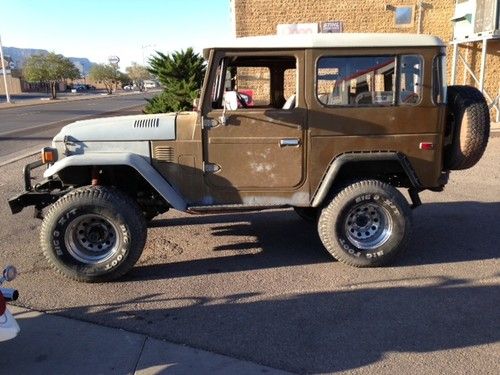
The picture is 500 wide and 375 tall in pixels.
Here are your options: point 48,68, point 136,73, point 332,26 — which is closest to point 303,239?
point 332,26

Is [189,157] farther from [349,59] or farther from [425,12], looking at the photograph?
[425,12]

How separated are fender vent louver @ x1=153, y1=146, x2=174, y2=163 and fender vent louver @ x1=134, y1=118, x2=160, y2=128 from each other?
22 centimetres

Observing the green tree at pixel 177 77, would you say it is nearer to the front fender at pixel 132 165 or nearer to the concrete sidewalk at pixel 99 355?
the front fender at pixel 132 165

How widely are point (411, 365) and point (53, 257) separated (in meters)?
3.24

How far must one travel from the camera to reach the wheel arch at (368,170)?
15.4 feet

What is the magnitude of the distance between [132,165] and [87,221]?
28.3 inches

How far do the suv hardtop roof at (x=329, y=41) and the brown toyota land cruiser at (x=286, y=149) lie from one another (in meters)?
0.01

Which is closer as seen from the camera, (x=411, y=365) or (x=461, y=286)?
(x=411, y=365)

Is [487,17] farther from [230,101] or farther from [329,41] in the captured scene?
[230,101]

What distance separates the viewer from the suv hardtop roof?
4.56 m

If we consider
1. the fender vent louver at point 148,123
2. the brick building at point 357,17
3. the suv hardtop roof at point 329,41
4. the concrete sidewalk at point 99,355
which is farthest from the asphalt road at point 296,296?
the brick building at point 357,17

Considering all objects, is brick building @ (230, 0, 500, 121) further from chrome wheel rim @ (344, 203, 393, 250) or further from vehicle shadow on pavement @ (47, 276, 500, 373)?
vehicle shadow on pavement @ (47, 276, 500, 373)

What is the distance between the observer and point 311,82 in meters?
4.61

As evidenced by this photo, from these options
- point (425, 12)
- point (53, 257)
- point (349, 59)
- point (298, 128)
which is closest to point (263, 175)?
point (298, 128)
